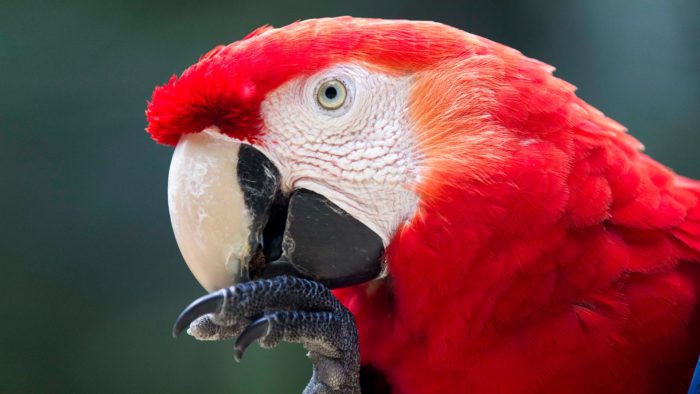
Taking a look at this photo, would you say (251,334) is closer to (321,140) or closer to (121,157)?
(321,140)

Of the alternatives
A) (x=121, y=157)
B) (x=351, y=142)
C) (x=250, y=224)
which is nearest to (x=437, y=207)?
(x=351, y=142)

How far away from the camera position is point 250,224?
90 cm

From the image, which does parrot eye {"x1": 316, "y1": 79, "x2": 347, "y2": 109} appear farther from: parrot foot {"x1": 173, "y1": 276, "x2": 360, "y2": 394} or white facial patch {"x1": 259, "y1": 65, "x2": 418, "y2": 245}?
parrot foot {"x1": 173, "y1": 276, "x2": 360, "y2": 394}

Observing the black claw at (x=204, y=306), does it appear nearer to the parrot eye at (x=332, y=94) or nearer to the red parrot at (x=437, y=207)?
the red parrot at (x=437, y=207)

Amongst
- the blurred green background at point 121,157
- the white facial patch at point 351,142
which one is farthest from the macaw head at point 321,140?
the blurred green background at point 121,157

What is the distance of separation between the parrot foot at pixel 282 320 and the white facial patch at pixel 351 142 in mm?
129

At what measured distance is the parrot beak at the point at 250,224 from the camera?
89 centimetres

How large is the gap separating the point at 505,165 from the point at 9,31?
6.34 feet

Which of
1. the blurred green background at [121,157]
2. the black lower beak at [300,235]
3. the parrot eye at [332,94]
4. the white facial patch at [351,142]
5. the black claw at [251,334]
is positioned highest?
the parrot eye at [332,94]

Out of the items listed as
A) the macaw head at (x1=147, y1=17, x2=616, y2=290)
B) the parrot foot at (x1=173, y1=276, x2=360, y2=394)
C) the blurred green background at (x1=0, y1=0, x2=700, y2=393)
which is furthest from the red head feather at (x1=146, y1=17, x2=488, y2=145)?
the blurred green background at (x1=0, y1=0, x2=700, y2=393)

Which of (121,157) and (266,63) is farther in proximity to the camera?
(121,157)

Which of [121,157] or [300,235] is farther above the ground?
[300,235]

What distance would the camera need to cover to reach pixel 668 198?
3.23 ft

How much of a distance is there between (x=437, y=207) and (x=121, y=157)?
1.56 metres
